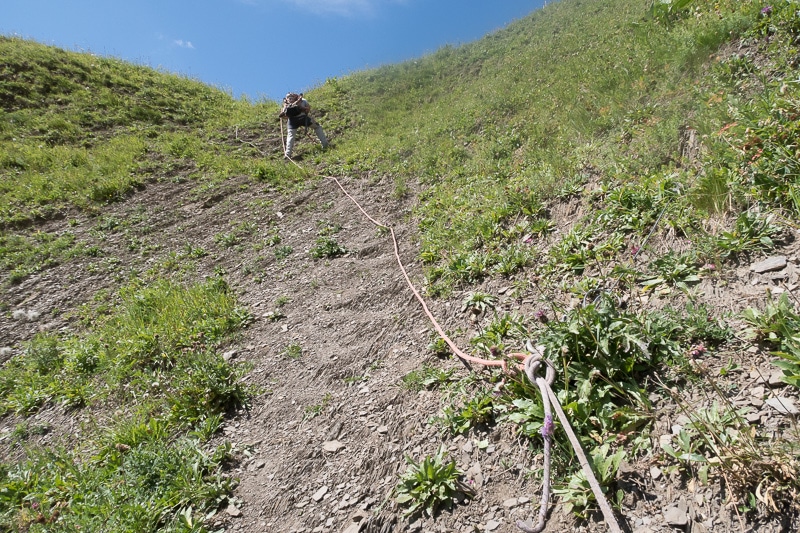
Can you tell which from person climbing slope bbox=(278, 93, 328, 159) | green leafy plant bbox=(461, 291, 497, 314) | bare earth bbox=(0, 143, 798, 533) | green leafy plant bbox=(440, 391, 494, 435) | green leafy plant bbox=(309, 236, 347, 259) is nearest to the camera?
bare earth bbox=(0, 143, 798, 533)

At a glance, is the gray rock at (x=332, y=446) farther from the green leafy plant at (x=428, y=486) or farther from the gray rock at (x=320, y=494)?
the green leafy plant at (x=428, y=486)

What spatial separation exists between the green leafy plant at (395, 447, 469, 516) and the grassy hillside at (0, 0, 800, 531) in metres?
0.36

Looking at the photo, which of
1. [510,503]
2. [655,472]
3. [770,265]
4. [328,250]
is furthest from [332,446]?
[328,250]

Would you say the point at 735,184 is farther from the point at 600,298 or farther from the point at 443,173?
the point at 443,173

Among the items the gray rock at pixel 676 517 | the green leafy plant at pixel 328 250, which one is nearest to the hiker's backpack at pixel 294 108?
the green leafy plant at pixel 328 250

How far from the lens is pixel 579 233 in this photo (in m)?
3.74

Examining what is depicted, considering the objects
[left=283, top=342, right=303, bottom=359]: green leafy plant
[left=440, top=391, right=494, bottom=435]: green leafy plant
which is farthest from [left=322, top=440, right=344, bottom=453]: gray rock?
[left=283, top=342, right=303, bottom=359]: green leafy plant

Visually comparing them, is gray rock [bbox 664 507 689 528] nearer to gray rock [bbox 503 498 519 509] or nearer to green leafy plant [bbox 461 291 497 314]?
gray rock [bbox 503 498 519 509]

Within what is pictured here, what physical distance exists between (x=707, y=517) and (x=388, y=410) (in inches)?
80.0

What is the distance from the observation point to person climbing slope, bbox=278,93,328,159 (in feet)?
38.7

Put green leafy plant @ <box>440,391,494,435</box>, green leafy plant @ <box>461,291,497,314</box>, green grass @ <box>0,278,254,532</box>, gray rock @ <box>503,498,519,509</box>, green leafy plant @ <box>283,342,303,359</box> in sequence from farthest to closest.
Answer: green leafy plant @ <box>283,342,303,359</box> → green leafy plant @ <box>461,291,497,314</box> → green grass @ <box>0,278,254,532</box> → green leafy plant @ <box>440,391,494,435</box> → gray rock @ <box>503,498,519,509</box>

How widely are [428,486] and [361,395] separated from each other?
1.21 meters

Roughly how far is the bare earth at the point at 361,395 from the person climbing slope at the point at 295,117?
528 cm

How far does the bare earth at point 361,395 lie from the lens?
200cm
